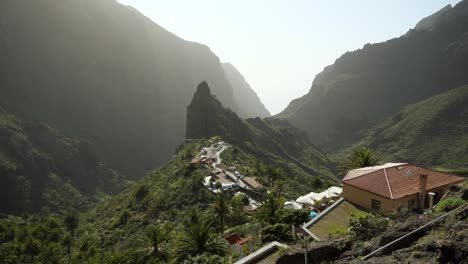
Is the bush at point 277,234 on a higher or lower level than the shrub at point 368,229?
lower

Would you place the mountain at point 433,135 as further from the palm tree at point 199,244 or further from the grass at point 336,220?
the palm tree at point 199,244

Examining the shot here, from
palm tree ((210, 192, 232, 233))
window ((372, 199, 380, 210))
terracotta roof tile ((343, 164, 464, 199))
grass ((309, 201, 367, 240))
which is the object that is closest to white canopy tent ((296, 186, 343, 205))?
grass ((309, 201, 367, 240))

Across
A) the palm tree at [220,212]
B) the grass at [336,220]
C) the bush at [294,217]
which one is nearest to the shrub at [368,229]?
the grass at [336,220]

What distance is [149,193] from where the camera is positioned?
234 ft

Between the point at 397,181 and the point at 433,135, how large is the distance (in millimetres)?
139803

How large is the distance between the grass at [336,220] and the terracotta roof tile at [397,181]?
2089mm

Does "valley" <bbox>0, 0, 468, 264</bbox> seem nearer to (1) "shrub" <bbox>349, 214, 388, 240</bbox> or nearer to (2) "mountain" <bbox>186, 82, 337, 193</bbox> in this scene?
(1) "shrub" <bbox>349, 214, 388, 240</bbox>

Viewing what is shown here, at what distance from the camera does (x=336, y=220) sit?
25.2 metres

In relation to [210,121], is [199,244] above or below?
below

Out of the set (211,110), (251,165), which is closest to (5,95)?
(211,110)

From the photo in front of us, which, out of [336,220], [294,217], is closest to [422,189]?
[336,220]

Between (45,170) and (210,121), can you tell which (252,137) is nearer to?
(210,121)

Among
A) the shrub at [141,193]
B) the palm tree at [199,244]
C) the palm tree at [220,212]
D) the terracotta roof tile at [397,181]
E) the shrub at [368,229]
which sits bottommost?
the shrub at [141,193]

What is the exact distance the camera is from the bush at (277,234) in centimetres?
2212
